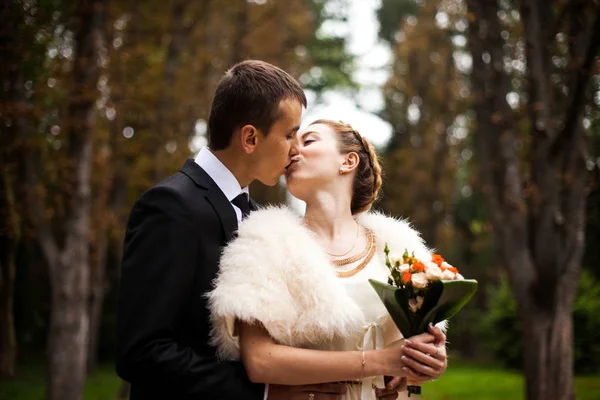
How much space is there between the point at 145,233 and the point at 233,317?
0.46m

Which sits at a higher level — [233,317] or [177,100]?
[177,100]

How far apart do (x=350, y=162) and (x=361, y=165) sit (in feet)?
0.35

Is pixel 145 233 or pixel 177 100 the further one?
pixel 177 100

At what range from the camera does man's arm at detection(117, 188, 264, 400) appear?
2373mm

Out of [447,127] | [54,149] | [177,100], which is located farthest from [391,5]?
[54,149]

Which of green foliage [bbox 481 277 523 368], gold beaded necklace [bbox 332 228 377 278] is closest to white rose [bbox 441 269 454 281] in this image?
gold beaded necklace [bbox 332 228 377 278]

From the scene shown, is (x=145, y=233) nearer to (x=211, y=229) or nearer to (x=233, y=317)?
(x=211, y=229)

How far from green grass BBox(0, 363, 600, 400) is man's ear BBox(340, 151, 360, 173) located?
6372 millimetres

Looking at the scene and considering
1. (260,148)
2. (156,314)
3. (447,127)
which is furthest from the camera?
(447,127)

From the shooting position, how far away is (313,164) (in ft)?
10.1

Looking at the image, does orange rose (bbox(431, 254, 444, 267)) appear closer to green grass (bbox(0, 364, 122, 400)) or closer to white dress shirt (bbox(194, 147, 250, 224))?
white dress shirt (bbox(194, 147, 250, 224))

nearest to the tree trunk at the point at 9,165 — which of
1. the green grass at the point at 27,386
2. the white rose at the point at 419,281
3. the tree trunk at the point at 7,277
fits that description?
the tree trunk at the point at 7,277

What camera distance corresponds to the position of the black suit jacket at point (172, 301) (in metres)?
2.38

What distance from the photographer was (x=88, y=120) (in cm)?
824
